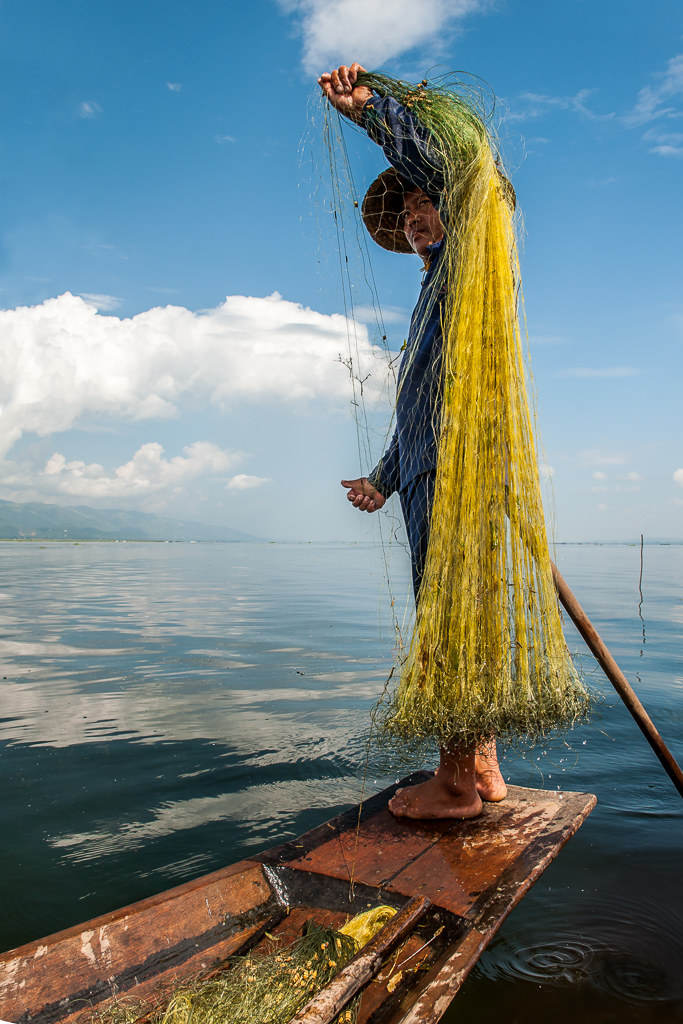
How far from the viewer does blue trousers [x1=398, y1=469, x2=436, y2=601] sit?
2.78 meters

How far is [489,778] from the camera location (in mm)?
2918

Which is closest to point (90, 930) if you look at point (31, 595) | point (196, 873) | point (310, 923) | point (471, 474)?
point (310, 923)

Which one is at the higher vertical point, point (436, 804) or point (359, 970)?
point (359, 970)

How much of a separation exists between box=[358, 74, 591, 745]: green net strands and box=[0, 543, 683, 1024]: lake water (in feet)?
1.90

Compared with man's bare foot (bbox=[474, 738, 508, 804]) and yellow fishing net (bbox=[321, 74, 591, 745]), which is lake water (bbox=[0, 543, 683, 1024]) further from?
yellow fishing net (bbox=[321, 74, 591, 745])

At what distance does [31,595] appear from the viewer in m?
12.4

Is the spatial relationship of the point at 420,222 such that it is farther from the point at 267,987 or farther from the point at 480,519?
the point at 267,987

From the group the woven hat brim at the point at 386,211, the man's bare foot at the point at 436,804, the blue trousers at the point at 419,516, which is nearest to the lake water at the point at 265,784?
the blue trousers at the point at 419,516

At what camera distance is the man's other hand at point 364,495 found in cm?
321

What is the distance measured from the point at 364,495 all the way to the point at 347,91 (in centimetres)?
185

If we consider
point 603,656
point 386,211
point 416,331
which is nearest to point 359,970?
point 603,656

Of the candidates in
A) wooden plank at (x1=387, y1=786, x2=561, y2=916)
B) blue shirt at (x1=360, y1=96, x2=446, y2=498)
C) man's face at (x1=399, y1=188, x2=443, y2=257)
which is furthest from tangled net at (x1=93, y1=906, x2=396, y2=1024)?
man's face at (x1=399, y1=188, x2=443, y2=257)

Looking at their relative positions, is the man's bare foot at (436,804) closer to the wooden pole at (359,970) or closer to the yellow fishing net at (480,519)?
the yellow fishing net at (480,519)

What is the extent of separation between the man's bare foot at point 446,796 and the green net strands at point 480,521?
22 cm
